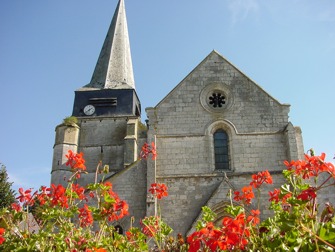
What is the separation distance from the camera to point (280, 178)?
12180mm

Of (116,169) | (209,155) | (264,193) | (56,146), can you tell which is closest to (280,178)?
(264,193)

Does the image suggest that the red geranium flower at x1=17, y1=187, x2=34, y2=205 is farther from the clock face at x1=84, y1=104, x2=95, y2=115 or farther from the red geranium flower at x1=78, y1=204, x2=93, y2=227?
the clock face at x1=84, y1=104, x2=95, y2=115

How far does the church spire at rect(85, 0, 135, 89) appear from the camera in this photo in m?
26.9

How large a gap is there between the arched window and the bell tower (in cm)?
953

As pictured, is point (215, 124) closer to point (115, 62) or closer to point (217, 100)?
point (217, 100)

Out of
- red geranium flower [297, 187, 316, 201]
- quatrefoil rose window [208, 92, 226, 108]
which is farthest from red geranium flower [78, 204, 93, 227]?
quatrefoil rose window [208, 92, 226, 108]

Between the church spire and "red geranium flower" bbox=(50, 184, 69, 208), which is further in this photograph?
the church spire

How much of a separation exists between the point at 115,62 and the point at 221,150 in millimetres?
17534

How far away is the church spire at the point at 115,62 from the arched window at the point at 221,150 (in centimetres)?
1420

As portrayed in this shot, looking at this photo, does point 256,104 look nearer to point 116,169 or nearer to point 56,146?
point 116,169

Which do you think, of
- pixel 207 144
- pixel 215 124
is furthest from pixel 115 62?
pixel 207 144

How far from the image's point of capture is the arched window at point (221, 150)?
12789 mm

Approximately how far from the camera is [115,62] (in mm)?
28219

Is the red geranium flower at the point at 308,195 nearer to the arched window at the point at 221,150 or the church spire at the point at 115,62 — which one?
the arched window at the point at 221,150
